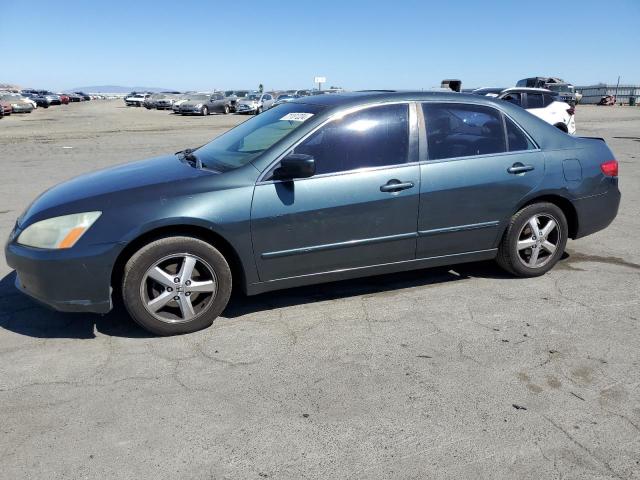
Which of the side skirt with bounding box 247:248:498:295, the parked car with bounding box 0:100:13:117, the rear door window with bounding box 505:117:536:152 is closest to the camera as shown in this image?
the side skirt with bounding box 247:248:498:295

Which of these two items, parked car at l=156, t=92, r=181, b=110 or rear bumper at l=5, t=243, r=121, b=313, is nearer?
rear bumper at l=5, t=243, r=121, b=313

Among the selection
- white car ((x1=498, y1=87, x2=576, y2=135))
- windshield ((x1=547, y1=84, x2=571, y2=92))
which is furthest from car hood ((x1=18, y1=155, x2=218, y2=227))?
windshield ((x1=547, y1=84, x2=571, y2=92))

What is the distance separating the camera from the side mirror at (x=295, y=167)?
3.60 metres

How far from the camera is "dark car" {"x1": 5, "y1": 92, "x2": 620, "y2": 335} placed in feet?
11.3

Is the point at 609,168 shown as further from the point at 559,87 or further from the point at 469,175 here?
the point at 559,87

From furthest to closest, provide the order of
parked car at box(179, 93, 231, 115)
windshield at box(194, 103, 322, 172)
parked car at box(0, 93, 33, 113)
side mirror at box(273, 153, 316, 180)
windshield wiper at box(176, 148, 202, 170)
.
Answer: parked car at box(0, 93, 33, 113)
parked car at box(179, 93, 231, 115)
windshield wiper at box(176, 148, 202, 170)
windshield at box(194, 103, 322, 172)
side mirror at box(273, 153, 316, 180)

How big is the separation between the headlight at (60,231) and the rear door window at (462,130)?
2.51m

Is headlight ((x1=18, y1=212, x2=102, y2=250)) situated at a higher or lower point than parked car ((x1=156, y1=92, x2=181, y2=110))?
lower

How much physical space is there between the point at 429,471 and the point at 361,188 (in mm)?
2051

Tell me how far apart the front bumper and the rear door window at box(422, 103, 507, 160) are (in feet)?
8.11

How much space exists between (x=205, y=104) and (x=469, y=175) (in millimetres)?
36927

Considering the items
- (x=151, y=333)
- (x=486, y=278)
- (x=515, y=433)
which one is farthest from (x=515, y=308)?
(x=151, y=333)

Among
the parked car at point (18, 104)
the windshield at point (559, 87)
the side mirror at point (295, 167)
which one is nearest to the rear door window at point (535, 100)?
the side mirror at point (295, 167)

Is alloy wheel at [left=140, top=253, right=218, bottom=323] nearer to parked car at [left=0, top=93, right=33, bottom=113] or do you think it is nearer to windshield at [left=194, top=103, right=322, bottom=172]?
windshield at [left=194, top=103, right=322, bottom=172]
